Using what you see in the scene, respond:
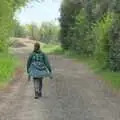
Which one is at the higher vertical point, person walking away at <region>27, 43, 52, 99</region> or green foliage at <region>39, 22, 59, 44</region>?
person walking away at <region>27, 43, 52, 99</region>

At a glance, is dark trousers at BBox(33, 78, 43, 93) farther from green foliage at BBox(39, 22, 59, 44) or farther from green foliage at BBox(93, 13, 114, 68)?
green foliage at BBox(39, 22, 59, 44)

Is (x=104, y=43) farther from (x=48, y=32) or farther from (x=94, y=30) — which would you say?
(x=48, y=32)

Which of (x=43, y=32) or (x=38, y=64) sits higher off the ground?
(x=38, y=64)

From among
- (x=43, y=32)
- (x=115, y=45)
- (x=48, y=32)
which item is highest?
(x=115, y=45)

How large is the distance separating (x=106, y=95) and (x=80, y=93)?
1.01 m

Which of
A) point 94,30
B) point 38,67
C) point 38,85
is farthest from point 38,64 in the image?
point 94,30

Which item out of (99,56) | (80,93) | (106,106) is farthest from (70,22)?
(106,106)

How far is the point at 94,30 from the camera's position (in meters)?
38.3

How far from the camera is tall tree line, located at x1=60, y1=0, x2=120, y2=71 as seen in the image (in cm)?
2948

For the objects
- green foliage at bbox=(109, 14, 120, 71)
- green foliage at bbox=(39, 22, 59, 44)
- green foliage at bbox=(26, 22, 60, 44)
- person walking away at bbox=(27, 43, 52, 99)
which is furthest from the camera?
green foliage at bbox=(26, 22, 60, 44)

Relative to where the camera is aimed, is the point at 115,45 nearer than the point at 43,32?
Yes

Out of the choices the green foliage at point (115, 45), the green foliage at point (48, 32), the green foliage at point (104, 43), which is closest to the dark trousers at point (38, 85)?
the green foliage at point (115, 45)

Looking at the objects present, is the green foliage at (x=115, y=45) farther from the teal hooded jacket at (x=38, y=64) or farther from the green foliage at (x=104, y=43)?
the teal hooded jacket at (x=38, y=64)

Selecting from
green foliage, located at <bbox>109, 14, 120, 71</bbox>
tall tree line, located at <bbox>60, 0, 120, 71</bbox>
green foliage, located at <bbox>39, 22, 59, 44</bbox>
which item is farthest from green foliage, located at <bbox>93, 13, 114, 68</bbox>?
green foliage, located at <bbox>39, 22, 59, 44</bbox>
